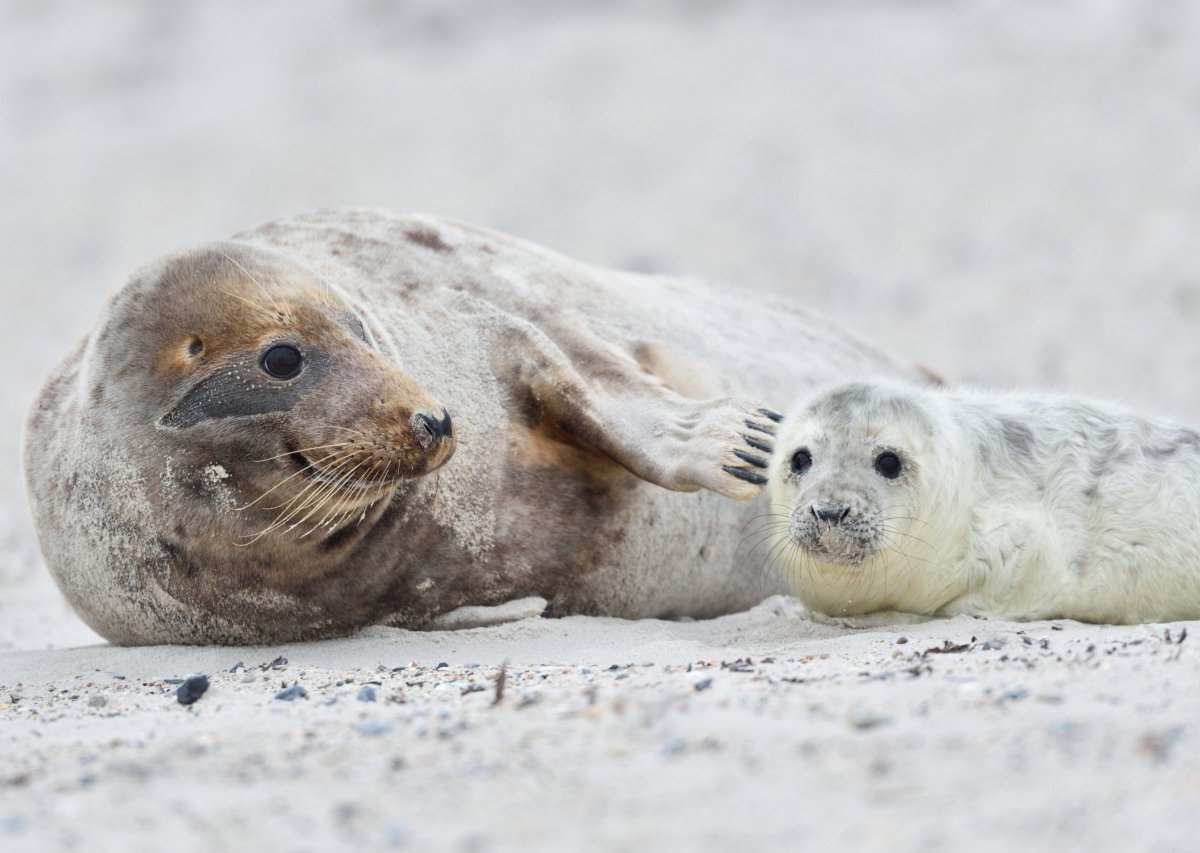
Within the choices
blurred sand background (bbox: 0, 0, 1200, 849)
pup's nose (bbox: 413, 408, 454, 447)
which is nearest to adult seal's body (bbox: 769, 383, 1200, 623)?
blurred sand background (bbox: 0, 0, 1200, 849)

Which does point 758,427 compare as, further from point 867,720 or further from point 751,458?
point 867,720

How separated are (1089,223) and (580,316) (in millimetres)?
6471

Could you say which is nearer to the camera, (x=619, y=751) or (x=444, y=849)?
(x=444, y=849)

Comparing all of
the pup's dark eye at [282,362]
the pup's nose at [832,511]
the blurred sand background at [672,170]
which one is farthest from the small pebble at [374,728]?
the pup's nose at [832,511]

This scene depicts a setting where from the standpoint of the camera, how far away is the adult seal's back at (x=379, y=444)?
3.51 metres

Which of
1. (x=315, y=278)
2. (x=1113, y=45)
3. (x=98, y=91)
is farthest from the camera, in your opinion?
(x=98, y=91)

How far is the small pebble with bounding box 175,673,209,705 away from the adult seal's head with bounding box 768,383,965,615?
1385mm

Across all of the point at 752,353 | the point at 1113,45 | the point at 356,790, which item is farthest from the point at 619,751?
the point at 1113,45

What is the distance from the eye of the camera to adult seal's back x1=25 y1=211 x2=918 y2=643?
3506 millimetres

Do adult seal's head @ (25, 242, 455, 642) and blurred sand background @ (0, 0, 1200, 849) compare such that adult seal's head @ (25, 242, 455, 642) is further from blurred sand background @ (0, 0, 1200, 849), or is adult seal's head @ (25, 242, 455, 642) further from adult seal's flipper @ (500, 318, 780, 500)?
adult seal's flipper @ (500, 318, 780, 500)

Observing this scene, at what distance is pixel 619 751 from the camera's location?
2.25 meters

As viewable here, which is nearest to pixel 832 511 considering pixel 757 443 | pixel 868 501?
pixel 868 501

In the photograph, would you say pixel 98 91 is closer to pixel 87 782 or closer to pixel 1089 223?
A: pixel 1089 223

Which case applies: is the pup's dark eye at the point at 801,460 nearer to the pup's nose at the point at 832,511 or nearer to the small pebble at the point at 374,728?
the pup's nose at the point at 832,511
